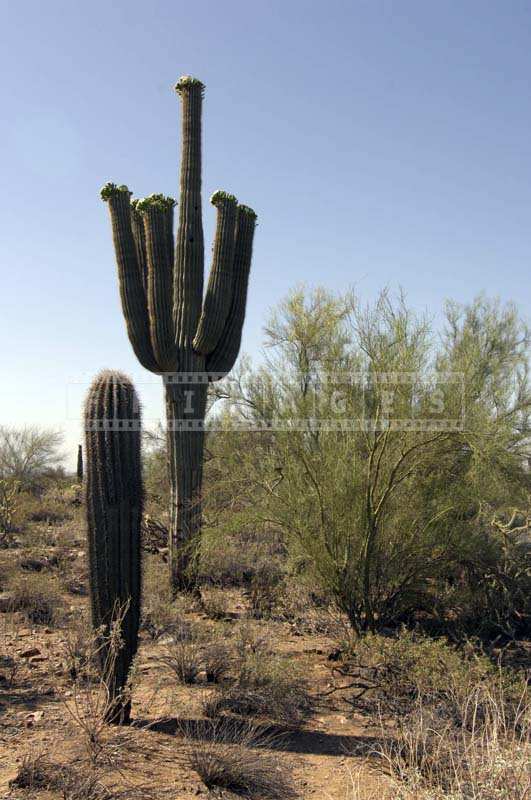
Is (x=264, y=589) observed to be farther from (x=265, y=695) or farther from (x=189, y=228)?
(x=189, y=228)

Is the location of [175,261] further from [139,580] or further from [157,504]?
[139,580]

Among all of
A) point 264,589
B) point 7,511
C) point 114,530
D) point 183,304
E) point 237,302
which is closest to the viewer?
point 114,530

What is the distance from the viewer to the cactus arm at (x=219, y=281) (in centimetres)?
935

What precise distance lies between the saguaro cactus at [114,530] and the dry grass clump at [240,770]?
1046 mm

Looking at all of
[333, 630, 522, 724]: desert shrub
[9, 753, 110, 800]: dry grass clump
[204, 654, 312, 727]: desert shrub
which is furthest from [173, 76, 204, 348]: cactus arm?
[9, 753, 110, 800]: dry grass clump

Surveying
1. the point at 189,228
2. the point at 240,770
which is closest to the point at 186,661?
the point at 240,770

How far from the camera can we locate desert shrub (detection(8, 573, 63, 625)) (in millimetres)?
7695

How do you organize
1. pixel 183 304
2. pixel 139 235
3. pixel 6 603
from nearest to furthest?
pixel 6 603
pixel 183 304
pixel 139 235

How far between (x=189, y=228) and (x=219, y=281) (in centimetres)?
84

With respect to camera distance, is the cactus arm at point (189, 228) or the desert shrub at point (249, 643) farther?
the cactus arm at point (189, 228)

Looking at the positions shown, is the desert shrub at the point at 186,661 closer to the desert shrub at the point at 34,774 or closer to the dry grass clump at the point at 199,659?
the dry grass clump at the point at 199,659

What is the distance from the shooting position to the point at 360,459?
6.63 m

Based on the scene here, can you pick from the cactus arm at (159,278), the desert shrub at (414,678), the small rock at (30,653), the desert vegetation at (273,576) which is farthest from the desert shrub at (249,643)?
the cactus arm at (159,278)

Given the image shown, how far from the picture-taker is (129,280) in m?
9.45
